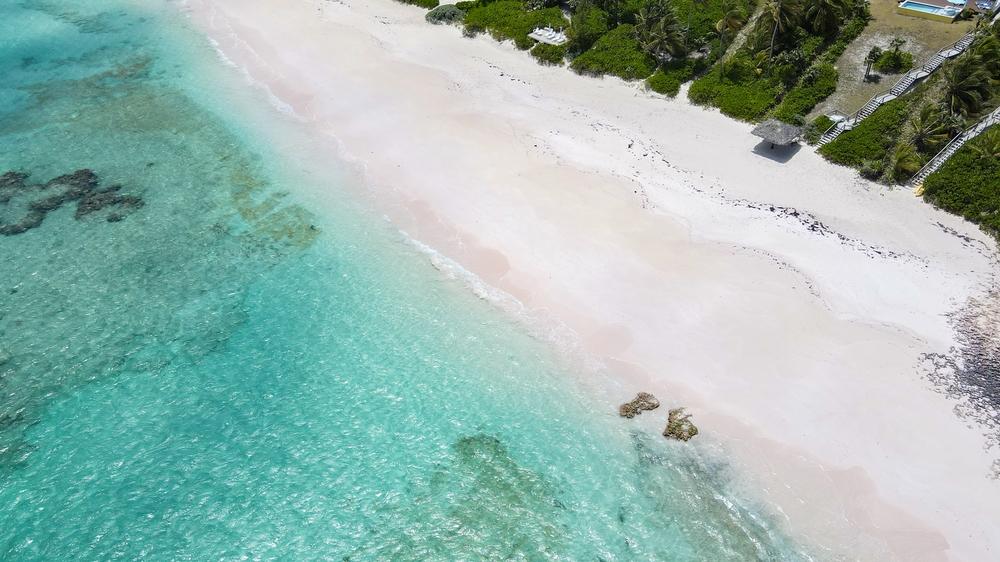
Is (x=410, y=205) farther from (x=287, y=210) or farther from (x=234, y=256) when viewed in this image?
(x=234, y=256)

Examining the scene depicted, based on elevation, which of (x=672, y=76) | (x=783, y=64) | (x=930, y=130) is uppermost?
(x=783, y=64)

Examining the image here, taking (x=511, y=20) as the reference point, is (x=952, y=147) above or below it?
below

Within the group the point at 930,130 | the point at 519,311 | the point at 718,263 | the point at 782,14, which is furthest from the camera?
the point at 782,14

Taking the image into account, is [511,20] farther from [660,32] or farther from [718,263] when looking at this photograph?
[718,263]

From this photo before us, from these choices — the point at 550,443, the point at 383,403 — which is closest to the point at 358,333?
the point at 383,403

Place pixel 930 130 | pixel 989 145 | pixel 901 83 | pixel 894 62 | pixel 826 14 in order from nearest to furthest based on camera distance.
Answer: pixel 989 145 → pixel 930 130 → pixel 901 83 → pixel 894 62 → pixel 826 14

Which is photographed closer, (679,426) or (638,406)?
(679,426)

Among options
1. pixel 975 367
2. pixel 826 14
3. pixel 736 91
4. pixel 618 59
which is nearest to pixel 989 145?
pixel 736 91
